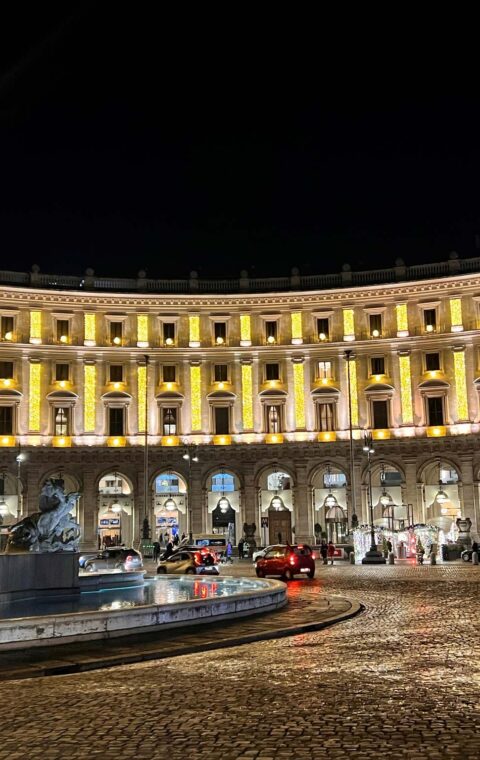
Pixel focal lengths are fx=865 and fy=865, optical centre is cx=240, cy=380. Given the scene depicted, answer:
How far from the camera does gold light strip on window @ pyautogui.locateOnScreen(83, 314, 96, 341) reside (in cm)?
6391

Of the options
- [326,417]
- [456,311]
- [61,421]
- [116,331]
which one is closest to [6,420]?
[61,421]

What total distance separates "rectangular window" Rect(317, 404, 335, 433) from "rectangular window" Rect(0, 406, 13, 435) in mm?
22149

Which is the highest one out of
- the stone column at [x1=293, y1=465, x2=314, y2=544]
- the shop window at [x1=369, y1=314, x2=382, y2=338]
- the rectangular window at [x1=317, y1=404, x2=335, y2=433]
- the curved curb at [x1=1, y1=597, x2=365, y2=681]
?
the shop window at [x1=369, y1=314, x2=382, y2=338]

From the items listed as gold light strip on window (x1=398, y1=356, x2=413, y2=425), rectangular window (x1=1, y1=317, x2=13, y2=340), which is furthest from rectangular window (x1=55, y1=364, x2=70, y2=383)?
gold light strip on window (x1=398, y1=356, x2=413, y2=425)

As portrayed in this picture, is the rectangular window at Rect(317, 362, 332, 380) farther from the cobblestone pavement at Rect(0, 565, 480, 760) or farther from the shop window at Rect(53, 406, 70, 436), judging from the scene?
the cobblestone pavement at Rect(0, 565, 480, 760)

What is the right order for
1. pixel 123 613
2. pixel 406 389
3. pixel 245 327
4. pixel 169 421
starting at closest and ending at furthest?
pixel 123 613 < pixel 406 389 < pixel 169 421 < pixel 245 327

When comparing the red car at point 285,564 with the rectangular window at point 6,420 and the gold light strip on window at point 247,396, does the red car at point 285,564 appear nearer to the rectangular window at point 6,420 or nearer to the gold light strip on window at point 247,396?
the gold light strip on window at point 247,396

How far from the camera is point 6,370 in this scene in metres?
61.8

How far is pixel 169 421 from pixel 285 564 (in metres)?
30.8

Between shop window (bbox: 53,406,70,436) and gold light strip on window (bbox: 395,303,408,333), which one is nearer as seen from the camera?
shop window (bbox: 53,406,70,436)

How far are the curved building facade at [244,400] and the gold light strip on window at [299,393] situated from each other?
15 centimetres

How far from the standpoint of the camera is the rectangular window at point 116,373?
63.9 metres

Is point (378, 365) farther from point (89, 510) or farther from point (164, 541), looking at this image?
point (89, 510)

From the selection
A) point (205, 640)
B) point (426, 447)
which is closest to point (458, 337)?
point (426, 447)
